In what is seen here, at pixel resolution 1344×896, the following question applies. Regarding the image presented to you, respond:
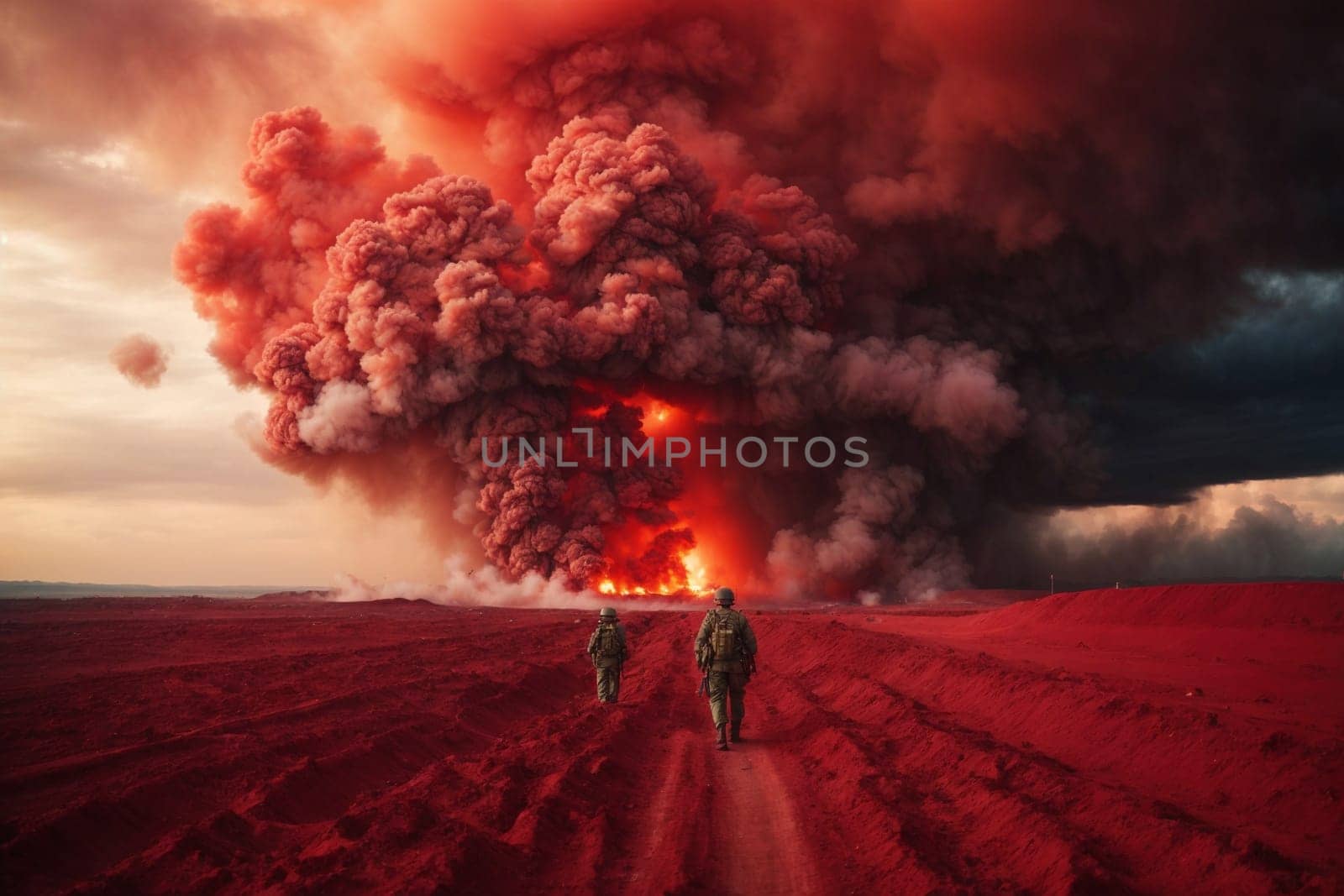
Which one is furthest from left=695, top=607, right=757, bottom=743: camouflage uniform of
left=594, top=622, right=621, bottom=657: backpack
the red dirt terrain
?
left=594, top=622, right=621, bottom=657: backpack

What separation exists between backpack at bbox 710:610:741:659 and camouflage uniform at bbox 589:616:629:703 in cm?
367

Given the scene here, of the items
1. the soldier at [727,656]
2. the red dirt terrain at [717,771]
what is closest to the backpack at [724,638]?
the soldier at [727,656]

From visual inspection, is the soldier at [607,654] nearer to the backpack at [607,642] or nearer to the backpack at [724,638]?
the backpack at [607,642]

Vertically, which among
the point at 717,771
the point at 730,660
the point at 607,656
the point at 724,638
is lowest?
the point at 717,771

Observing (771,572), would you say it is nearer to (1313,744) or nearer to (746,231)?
(746,231)

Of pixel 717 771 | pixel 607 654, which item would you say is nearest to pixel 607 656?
pixel 607 654

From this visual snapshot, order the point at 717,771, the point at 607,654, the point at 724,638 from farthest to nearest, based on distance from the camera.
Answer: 1. the point at 607,654
2. the point at 724,638
3. the point at 717,771

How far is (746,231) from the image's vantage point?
162 ft

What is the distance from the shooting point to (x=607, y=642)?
17.4 m

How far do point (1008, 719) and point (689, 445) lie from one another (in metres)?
40.6

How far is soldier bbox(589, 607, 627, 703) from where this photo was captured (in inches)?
687

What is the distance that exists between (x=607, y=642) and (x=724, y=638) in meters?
3.96

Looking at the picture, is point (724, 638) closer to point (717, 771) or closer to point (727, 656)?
point (727, 656)

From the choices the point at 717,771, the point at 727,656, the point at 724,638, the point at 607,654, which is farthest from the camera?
the point at 607,654
